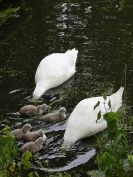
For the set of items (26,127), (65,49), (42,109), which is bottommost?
(65,49)

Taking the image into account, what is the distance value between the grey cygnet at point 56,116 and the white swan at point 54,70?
97cm

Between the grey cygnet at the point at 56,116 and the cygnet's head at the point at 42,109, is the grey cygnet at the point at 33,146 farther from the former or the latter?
the cygnet's head at the point at 42,109

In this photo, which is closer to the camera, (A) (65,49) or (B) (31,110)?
(B) (31,110)

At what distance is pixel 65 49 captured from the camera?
11023 millimetres

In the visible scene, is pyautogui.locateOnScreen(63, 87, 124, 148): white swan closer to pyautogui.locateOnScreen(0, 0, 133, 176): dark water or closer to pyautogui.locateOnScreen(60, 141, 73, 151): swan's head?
pyautogui.locateOnScreen(60, 141, 73, 151): swan's head

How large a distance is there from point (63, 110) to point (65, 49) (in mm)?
2968

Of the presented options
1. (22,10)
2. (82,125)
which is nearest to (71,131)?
(82,125)

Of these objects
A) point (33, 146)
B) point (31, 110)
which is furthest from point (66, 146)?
point (31, 110)

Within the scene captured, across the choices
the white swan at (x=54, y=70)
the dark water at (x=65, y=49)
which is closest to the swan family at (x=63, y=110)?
the white swan at (x=54, y=70)

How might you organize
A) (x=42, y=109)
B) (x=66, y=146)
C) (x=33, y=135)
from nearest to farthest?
(x=66, y=146), (x=33, y=135), (x=42, y=109)

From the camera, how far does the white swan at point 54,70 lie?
945 cm

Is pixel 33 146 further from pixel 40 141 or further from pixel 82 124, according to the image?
pixel 82 124

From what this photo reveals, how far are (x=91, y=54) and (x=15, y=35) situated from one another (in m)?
2.23

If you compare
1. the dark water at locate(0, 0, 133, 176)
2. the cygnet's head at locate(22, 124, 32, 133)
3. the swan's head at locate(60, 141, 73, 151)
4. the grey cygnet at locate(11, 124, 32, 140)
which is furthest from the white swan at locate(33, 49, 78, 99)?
the swan's head at locate(60, 141, 73, 151)
